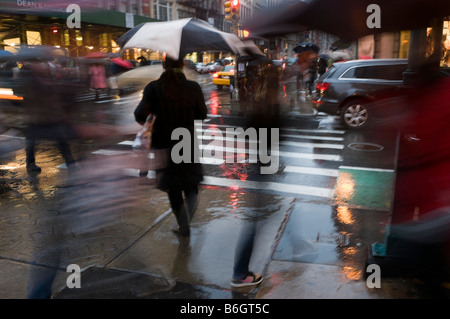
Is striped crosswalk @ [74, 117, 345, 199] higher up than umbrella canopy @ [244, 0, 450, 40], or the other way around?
umbrella canopy @ [244, 0, 450, 40]

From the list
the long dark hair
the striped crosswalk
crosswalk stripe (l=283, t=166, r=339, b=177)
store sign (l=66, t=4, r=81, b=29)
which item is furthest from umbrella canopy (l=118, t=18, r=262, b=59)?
crosswalk stripe (l=283, t=166, r=339, b=177)

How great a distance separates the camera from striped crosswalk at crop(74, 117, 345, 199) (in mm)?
6211

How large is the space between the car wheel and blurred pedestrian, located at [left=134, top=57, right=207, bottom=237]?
298 inches

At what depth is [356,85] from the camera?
34.0 ft

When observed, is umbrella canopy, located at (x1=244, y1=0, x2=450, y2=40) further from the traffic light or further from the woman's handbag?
the traffic light

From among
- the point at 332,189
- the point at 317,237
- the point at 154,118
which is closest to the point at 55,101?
the point at 154,118

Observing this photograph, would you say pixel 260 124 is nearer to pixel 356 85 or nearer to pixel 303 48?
pixel 303 48

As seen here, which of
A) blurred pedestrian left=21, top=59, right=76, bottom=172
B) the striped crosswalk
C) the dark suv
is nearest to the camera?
blurred pedestrian left=21, top=59, right=76, bottom=172

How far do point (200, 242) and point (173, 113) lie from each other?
4.77 ft

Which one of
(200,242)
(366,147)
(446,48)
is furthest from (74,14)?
(446,48)

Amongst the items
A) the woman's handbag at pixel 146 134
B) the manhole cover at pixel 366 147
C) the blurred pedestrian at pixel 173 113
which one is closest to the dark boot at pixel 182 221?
the blurred pedestrian at pixel 173 113

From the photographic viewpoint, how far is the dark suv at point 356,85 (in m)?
10.0
